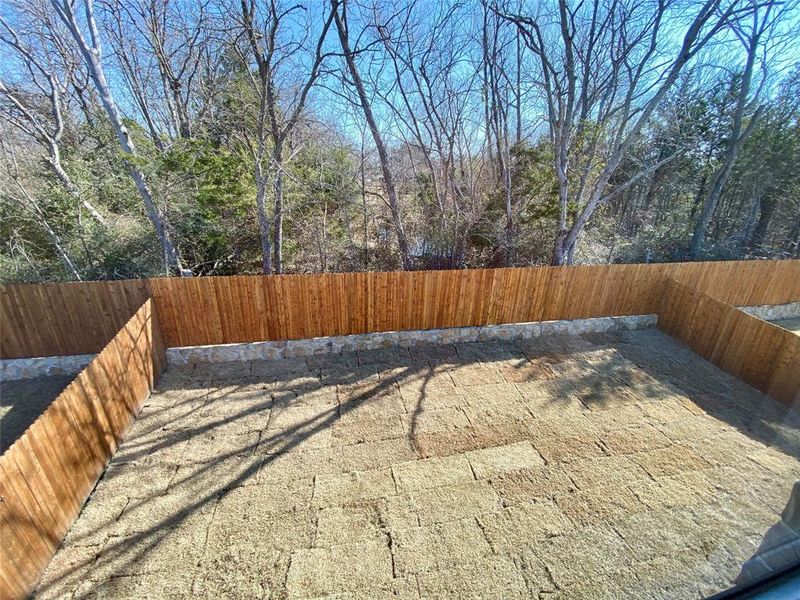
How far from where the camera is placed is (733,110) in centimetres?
1085

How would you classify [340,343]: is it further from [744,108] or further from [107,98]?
[744,108]


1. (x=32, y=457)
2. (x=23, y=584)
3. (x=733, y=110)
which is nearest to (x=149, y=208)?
(x=32, y=457)

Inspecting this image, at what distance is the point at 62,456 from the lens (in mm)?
2783

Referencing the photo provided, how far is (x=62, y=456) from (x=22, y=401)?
2.90 metres

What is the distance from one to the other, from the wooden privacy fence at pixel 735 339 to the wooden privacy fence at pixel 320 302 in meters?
0.42

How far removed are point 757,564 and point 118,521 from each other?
4682 mm

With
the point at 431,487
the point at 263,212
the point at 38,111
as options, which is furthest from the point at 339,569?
the point at 38,111

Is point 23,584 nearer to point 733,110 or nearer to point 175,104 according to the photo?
point 175,104

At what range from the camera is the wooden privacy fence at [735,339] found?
468cm

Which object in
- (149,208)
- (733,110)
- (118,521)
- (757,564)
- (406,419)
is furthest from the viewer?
(733,110)

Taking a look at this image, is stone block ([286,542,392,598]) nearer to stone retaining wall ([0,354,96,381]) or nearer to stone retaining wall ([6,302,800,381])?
stone retaining wall ([6,302,800,381])

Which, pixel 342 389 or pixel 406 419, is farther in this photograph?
pixel 342 389

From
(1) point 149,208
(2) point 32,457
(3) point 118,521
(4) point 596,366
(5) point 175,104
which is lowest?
(3) point 118,521

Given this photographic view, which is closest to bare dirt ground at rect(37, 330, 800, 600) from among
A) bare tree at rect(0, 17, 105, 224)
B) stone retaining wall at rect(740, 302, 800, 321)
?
stone retaining wall at rect(740, 302, 800, 321)
